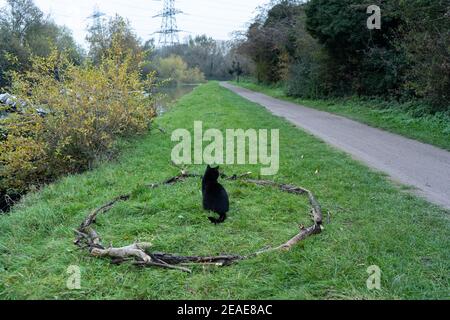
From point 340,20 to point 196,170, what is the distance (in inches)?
594

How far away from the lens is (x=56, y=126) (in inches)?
343

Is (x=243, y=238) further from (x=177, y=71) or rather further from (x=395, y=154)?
(x=177, y=71)

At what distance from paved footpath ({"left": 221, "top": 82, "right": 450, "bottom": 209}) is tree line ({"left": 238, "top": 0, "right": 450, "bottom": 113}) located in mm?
2442

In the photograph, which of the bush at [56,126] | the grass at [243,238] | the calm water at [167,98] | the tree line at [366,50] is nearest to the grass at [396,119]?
the tree line at [366,50]

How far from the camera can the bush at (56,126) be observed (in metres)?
8.53

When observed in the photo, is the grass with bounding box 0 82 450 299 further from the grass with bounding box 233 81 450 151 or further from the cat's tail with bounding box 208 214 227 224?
the grass with bounding box 233 81 450 151

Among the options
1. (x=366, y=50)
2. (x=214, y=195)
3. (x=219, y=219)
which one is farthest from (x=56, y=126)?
(x=366, y=50)

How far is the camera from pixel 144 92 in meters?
12.1

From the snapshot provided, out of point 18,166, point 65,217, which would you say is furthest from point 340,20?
point 65,217

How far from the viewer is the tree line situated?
40.1 feet

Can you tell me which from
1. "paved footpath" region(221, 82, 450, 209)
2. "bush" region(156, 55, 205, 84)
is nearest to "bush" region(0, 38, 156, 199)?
"paved footpath" region(221, 82, 450, 209)

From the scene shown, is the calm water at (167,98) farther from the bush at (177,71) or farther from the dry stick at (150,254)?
the bush at (177,71)

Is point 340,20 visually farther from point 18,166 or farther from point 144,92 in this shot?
point 18,166

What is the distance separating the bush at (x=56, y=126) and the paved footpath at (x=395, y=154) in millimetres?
5869
